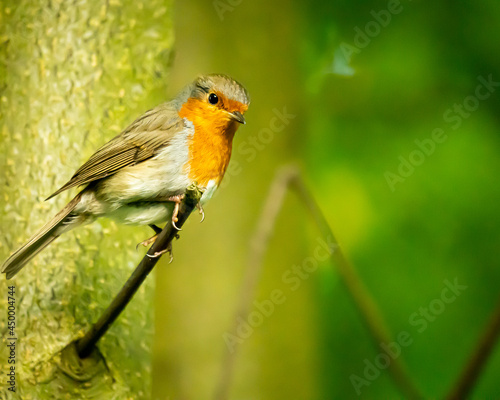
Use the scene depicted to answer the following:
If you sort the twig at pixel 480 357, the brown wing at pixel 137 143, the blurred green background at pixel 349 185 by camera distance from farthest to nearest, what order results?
the blurred green background at pixel 349 185
the brown wing at pixel 137 143
the twig at pixel 480 357

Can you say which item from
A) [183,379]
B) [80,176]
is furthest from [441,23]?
[183,379]

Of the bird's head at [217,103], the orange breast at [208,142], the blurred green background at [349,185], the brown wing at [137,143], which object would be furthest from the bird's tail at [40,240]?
the blurred green background at [349,185]

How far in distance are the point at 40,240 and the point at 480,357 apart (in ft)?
5.32

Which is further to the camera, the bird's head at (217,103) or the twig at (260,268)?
the bird's head at (217,103)

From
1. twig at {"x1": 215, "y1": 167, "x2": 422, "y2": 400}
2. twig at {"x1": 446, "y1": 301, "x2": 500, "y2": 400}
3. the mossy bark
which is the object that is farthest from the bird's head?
twig at {"x1": 446, "y1": 301, "x2": 500, "y2": 400}

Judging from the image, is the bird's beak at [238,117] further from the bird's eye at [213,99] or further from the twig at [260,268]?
the twig at [260,268]

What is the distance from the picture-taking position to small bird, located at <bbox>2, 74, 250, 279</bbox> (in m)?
2.22

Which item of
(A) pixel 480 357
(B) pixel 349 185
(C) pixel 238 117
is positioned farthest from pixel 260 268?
(B) pixel 349 185

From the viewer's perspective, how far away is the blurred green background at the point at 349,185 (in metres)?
3.08

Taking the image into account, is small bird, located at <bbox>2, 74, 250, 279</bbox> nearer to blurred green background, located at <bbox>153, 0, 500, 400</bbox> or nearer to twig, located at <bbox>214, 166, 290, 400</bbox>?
twig, located at <bbox>214, 166, 290, 400</bbox>

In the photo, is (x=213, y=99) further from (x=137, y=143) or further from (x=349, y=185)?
(x=349, y=185)

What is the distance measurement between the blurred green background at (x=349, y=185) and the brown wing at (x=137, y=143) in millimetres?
753

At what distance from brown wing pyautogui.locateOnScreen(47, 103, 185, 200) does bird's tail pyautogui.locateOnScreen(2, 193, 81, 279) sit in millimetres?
163

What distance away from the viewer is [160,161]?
2.29 m
